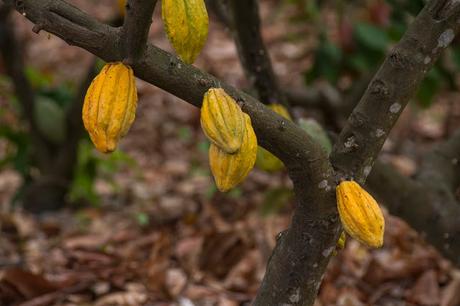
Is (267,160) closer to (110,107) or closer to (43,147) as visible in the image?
(110,107)

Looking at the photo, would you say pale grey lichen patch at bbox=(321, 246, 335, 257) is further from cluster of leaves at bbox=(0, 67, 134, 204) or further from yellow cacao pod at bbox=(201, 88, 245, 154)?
cluster of leaves at bbox=(0, 67, 134, 204)

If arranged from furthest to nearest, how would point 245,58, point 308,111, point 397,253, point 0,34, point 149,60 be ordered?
point 308,111 → point 0,34 → point 397,253 → point 245,58 → point 149,60

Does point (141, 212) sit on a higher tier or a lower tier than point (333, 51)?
lower

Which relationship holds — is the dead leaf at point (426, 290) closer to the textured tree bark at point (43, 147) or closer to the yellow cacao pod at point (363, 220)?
the yellow cacao pod at point (363, 220)

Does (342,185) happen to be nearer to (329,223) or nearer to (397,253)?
(329,223)

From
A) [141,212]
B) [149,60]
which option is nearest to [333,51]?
[141,212]

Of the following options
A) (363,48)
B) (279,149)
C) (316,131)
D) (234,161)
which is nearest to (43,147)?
(363,48)
